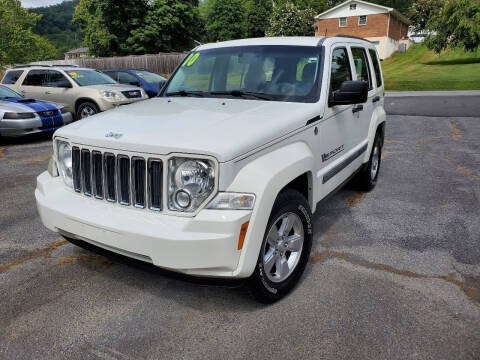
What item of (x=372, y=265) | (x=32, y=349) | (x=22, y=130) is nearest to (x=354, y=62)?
(x=372, y=265)

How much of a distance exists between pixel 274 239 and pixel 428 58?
139ft

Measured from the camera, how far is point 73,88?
35.5ft

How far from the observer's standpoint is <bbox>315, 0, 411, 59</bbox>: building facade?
45156 millimetres

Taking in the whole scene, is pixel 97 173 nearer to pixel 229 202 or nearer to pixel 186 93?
pixel 229 202

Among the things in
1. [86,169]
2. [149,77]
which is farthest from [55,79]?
[86,169]

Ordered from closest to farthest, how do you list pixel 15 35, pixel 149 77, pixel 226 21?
pixel 149 77, pixel 15 35, pixel 226 21

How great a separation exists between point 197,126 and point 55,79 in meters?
10.0

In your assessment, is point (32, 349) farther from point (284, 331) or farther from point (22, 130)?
point (22, 130)

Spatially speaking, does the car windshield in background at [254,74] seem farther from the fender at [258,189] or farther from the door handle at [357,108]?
the fender at [258,189]

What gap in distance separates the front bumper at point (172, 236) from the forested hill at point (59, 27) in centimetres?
12636

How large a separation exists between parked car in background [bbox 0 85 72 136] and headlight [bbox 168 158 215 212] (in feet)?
25.1

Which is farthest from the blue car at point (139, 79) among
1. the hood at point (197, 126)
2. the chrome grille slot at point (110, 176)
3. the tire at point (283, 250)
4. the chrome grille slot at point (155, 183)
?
the chrome grille slot at point (155, 183)

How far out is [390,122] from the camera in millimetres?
11367

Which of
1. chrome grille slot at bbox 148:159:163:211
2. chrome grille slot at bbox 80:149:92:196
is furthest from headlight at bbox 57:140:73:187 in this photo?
chrome grille slot at bbox 148:159:163:211
